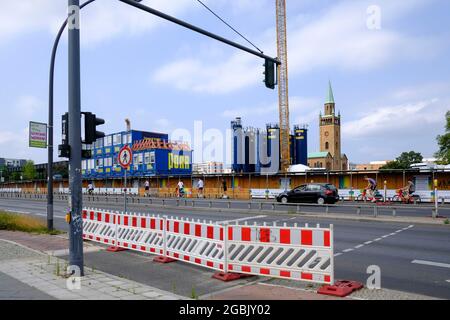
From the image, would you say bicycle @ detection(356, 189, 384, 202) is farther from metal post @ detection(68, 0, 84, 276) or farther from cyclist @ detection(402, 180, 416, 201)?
metal post @ detection(68, 0, 84, 276)

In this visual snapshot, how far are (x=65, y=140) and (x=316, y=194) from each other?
21143 mm

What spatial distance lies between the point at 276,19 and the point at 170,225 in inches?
3339

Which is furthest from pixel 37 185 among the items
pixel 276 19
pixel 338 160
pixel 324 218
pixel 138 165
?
pixel 338 160

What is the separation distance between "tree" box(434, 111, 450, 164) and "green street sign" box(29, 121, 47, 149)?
62805 mm

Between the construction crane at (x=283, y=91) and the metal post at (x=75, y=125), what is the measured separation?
3266 inches

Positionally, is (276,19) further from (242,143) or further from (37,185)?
(37,185)

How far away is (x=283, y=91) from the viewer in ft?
308

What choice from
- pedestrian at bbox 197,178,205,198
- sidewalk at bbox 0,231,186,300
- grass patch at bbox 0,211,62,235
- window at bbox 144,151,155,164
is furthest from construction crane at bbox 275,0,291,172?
sidewalk at bbox 0,231,186,300

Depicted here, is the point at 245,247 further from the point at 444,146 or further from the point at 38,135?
the point at 444,146

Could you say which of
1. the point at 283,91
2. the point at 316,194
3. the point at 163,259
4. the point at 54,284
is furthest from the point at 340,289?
the point at 283,91

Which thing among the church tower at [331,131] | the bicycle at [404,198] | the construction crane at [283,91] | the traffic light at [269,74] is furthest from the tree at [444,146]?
the church tower at [331,131]

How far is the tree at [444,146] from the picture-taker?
63344 millimetres
